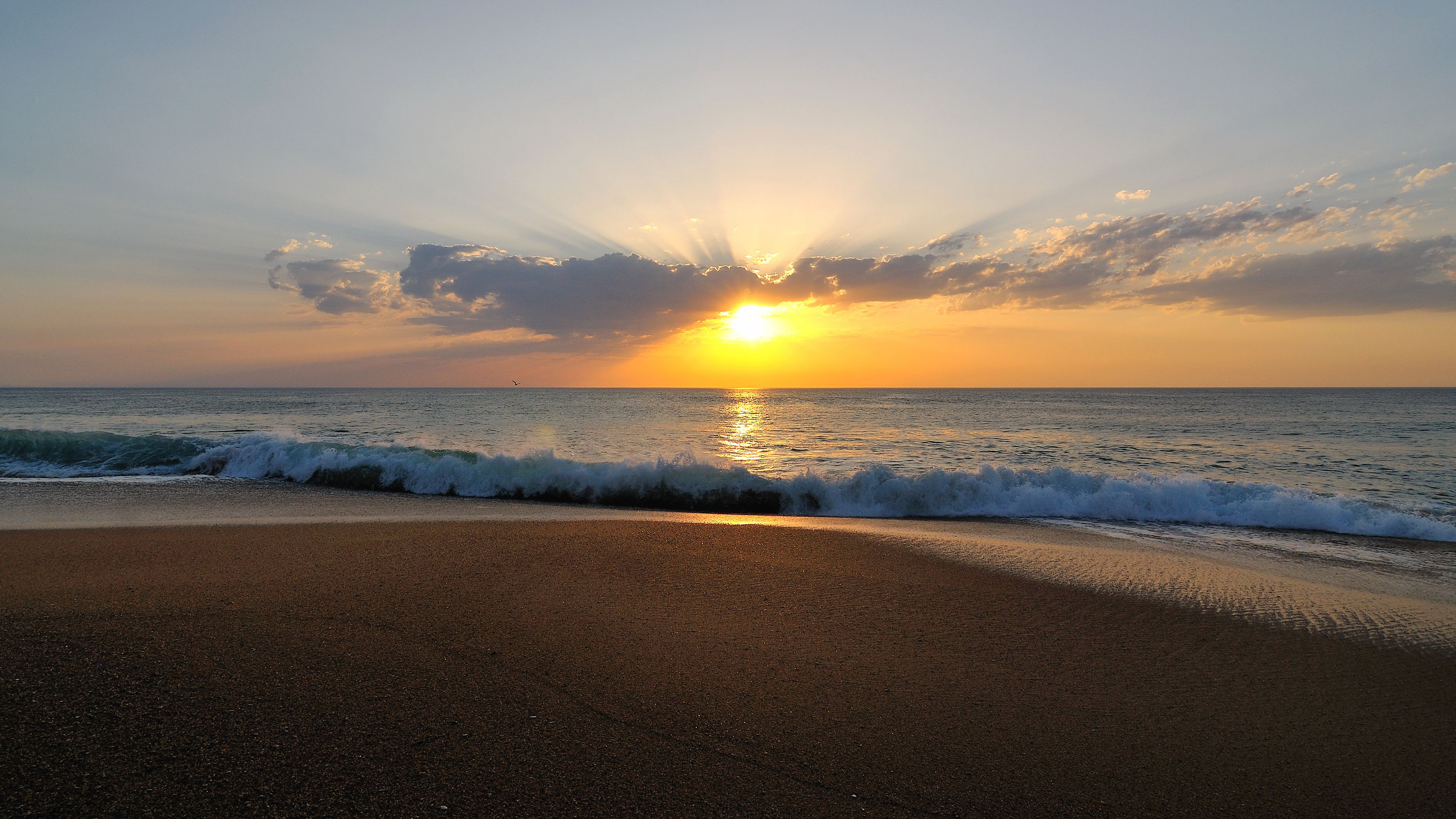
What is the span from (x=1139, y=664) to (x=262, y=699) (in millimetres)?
5353

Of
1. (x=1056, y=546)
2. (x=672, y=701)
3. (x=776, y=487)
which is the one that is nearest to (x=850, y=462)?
(x=776, y=487)

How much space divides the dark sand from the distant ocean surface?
6707 mm

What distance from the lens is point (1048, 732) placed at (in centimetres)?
347

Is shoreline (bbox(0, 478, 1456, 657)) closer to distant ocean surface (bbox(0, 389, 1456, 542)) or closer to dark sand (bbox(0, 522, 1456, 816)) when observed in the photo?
dark sand (bbox(0, 522, 1456, 816))

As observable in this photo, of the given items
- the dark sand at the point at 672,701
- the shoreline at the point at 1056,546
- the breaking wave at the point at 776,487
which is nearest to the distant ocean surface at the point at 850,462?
the breaking wave at the point at 776,487

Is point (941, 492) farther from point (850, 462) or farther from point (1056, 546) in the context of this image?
point (850, 462)

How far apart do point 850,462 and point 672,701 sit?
14.8 metres

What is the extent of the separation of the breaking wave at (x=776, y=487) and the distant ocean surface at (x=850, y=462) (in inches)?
1.5

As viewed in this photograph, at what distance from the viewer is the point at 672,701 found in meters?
3.65

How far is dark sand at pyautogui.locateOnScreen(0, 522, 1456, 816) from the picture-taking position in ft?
9.22

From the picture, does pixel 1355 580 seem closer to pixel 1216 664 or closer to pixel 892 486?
pixel 1216 664

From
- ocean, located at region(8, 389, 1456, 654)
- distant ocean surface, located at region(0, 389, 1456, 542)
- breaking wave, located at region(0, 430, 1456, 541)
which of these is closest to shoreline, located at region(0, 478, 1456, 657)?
ocean, located at region(8, 389, 1456, 654)

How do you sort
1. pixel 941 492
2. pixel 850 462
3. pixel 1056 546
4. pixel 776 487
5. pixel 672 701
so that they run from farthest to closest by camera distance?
pixel 850 462
pixel 776 487
pixel 941 492
pixel 1056 546
pixel 672 701

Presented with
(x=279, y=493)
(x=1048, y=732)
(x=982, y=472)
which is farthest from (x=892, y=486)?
(x=279, y=493)
